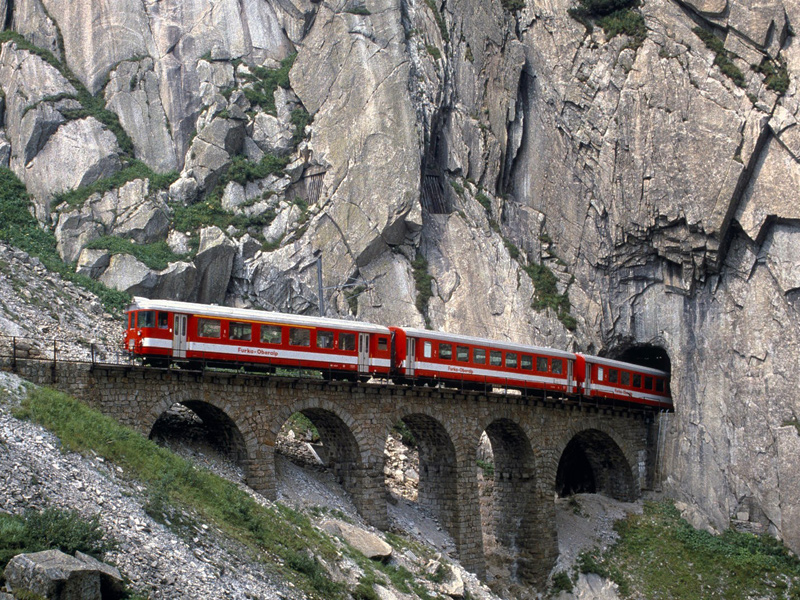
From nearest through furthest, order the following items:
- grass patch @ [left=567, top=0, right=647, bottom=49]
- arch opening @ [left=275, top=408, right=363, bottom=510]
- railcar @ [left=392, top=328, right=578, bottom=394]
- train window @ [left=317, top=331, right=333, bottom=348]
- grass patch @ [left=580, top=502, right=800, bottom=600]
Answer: train window @ [left=317, top=331, right=333, bottom=348] < arch opening @ [left=275, top=408, right=363, bottom=510] < railcar @ [left=392, top=328, right=578, bottom=394] < grass patch @ [left=580, top=502, right=800, bottom=600] < grass patch @ [left=567, top=0, right=647, bottom=49]

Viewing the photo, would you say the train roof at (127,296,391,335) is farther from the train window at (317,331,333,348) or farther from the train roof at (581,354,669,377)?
the train roof at (581,354,669,377)

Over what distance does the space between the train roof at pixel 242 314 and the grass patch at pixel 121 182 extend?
1402 centimetres

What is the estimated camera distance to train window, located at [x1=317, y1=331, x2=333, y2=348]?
102 feet

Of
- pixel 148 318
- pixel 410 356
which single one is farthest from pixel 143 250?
pixel 410 356

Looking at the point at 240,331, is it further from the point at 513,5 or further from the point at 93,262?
the point at 513,5

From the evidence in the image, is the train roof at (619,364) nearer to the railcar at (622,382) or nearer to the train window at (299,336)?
the railcar at (622,382)

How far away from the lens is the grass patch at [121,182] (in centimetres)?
4181

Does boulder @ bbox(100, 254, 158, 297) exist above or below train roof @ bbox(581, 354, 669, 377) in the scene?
above

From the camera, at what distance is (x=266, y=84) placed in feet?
158

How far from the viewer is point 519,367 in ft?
124

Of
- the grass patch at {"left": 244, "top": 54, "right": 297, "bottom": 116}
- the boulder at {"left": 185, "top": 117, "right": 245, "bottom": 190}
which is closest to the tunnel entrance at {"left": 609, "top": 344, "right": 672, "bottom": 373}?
the grass patch at {"left": 244, "top": 54, "right": 297, "bottom": 116}

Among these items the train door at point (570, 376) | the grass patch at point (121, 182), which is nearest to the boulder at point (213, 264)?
the grass patch at point (121, 182)

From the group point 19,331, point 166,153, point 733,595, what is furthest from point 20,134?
point 733,595

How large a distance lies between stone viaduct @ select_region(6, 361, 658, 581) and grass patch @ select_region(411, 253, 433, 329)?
8836 mm
